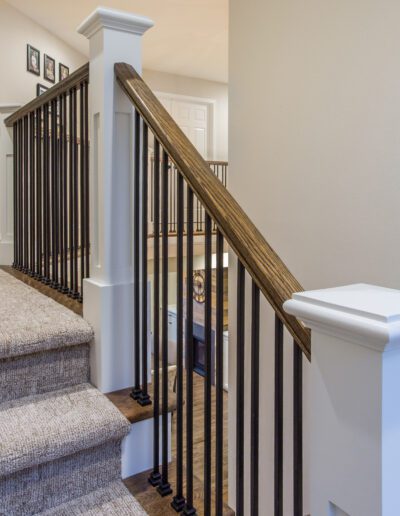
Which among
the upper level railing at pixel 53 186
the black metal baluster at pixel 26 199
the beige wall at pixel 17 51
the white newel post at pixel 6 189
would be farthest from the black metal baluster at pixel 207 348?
the beige wall at pixel 17 51

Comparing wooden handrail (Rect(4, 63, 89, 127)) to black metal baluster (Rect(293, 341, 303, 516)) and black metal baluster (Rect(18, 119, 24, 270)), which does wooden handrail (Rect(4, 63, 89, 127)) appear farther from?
black metal baluster (Rect(293, 341, 303, 516))

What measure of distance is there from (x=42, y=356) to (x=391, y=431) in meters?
1.01

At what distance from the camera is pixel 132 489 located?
125cm

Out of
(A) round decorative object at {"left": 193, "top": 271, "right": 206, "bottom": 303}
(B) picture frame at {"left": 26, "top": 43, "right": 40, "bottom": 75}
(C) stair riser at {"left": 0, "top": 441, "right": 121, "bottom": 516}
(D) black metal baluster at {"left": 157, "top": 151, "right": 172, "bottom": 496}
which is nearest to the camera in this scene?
(C) stair riser at {"left": 0, "top": 441, "right": 121, "bottom": 516}

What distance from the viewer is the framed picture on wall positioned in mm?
5457

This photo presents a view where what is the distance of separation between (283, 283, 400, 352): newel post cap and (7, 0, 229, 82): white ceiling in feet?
16.0

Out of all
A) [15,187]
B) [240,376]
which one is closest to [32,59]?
[15,187]

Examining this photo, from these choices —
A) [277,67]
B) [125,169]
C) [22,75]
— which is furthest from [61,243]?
[22,75]

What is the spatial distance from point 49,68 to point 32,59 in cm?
42

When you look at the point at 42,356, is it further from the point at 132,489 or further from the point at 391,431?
the point at 391,431

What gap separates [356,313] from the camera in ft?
1.99

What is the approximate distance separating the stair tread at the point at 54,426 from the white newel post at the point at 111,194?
12 cm

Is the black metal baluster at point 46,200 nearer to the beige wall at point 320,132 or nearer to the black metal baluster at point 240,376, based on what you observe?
the beige wall at point 320,132

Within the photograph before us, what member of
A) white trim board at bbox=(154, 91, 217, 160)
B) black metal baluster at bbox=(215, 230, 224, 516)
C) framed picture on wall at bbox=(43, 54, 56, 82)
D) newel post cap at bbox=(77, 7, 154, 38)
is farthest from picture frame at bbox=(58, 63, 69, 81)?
black metal baluster at bbox=(215, 230, 224, 516)
